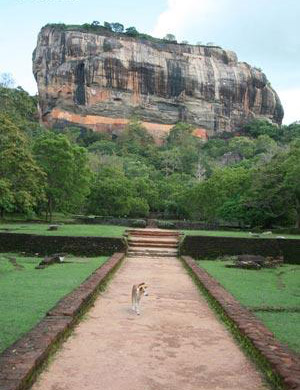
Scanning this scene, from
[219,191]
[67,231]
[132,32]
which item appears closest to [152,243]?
[67,231]

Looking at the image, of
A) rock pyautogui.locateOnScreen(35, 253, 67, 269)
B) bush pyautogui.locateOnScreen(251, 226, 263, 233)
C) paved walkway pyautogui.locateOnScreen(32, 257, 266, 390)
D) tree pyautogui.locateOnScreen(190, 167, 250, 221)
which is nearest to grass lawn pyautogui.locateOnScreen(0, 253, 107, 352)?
rock pyautogui.locateOnScreen(35, 253, 67, 269)

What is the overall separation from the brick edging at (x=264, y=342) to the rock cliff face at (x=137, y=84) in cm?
8223

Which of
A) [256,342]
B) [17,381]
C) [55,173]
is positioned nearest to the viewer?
[17,381]

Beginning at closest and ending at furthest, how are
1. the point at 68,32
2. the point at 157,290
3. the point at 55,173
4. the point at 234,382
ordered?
the point at 234,382 < the point at 157,290 < the point at 55,173 < the point at 68,32

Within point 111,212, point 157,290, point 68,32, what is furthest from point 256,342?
point 68,32

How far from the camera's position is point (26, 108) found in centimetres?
3628

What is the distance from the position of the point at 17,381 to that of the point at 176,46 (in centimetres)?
9922

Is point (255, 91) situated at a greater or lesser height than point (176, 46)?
lesser

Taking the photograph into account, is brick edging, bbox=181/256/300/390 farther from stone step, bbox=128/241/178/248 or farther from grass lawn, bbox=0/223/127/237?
grass lawn, bbox=0/223/127/237

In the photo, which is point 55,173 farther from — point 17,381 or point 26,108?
point 17,381

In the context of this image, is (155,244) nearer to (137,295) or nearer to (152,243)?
(152,243)

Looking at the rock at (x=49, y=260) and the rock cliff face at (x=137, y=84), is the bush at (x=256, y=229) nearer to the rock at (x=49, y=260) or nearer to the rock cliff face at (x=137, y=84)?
the rock at (x=49, y=260)

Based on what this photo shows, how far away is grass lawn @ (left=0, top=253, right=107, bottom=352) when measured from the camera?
20.7ft

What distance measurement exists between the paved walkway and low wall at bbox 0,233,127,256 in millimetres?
8959
